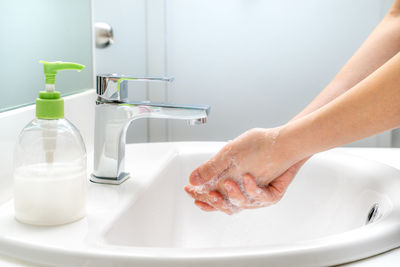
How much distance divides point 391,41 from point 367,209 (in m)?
0.26

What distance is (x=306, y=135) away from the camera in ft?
1.79

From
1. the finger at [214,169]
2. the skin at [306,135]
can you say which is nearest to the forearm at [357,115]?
the skin at [306,135]

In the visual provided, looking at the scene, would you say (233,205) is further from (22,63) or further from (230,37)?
(230,37)

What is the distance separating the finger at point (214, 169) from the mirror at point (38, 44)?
26 cm

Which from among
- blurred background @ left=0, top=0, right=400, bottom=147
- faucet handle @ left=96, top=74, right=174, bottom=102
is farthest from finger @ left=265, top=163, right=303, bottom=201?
blurred background @ left=0, top=0, right=400, bottom=147

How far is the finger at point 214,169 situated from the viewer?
0.63m

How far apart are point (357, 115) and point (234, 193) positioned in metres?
0.21

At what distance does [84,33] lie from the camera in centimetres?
83

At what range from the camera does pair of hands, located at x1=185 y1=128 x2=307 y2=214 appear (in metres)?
0.60

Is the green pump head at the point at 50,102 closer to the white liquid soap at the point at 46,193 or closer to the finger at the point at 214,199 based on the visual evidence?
the white liquid soap at the point at 46,193

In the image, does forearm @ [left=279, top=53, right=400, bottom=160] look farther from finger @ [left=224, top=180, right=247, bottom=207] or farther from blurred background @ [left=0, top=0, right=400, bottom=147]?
blurred background @ [left=0, top=0, right=400, bottom=147]

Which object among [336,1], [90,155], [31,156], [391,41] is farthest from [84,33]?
[336,1]

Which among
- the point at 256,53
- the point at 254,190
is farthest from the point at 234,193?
the point at 256,53

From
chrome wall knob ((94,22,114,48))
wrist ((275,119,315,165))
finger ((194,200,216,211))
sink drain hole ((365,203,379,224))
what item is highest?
chrome wall knob ((94,22,114,48))
